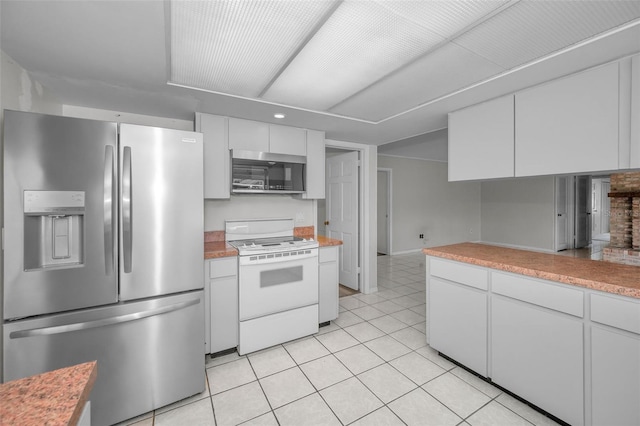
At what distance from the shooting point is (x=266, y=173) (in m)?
3.05

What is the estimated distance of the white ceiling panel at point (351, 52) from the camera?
1396 mm

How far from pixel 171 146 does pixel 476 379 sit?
2996 mm

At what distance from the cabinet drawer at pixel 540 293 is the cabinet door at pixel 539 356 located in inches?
1.8

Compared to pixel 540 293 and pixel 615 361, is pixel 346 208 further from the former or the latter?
pixel 615 361

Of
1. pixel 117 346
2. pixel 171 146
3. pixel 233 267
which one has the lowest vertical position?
pixel 117 346

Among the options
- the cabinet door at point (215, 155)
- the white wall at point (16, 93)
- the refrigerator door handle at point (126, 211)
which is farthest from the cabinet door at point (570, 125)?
the white wall at point (16, 93)

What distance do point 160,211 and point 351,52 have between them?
5.53 ft

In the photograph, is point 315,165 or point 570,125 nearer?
point 570,125

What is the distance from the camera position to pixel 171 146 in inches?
75.7

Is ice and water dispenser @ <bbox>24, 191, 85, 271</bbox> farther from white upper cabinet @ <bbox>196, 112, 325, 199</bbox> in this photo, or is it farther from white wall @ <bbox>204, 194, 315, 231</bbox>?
white wall @ <bbox>204, 194, 315, 231</bbox>

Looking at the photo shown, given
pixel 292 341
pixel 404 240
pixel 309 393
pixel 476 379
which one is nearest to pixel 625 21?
pixel 476 379

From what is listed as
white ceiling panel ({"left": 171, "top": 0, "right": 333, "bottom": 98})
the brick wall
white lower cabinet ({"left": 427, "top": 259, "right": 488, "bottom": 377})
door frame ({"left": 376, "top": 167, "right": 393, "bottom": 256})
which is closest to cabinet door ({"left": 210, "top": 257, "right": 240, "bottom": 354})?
white ceiling panel ({"left": 171, "top": 0, "right": 333, "bottom": 98})

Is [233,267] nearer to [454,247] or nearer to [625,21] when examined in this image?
[454,247]

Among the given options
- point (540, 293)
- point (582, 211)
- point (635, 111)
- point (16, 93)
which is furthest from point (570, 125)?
point (582, 211)
